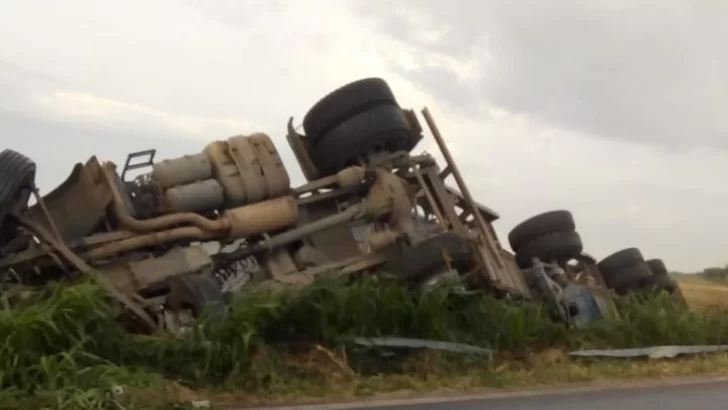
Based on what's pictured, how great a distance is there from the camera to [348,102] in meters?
15.0

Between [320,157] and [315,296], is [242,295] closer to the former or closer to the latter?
A: [315,296]

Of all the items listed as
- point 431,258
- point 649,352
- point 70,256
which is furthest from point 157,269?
point 649,352

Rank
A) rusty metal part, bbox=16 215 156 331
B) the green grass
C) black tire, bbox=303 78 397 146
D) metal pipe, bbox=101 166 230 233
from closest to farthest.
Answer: the green grass, rusty metal part, bbox=16 215 156 331, metal pipe, bbox=101 166 230 233, black tire, bbox=303 78 397 146

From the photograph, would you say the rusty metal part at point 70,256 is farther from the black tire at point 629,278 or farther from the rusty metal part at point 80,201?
the black tire at point 629,278

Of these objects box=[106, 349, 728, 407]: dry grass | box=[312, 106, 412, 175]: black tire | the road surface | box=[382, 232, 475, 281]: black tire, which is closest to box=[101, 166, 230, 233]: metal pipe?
box=[382, 232, 475, 281]: black tire

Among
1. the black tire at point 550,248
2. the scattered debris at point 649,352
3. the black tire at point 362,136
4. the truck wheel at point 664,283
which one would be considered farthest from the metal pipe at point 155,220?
the truck wheel at point 664,283

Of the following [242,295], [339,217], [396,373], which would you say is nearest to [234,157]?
[339,217]

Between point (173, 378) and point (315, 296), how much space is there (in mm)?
1671

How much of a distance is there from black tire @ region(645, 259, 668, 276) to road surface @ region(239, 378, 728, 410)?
9469 mm

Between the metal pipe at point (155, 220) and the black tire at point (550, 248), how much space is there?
5.31 m

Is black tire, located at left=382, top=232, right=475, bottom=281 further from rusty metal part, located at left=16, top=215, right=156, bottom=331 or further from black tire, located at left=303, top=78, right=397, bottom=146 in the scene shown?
rusty metal part, located at left=16, top=215, right=156, bottom=331

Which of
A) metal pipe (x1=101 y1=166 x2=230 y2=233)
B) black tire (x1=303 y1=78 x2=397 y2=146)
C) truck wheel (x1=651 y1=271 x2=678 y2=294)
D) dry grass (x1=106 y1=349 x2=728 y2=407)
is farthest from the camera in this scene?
truck wheel (x1=651 y1=271 x2=678 y2=294)

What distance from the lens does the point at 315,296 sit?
11500mm

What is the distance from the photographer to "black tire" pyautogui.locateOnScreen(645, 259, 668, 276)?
67.2ft
